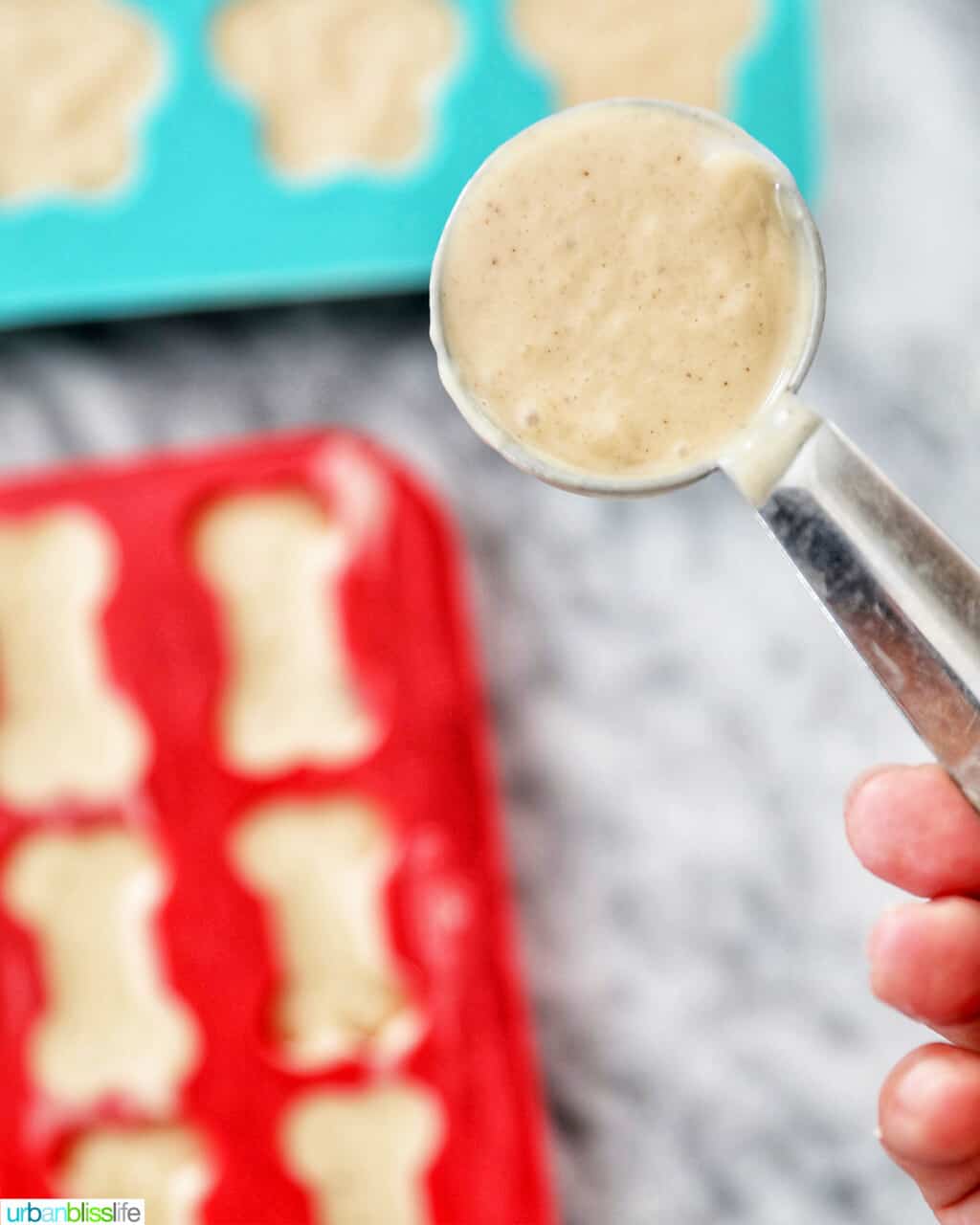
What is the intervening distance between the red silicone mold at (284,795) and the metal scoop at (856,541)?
0.33 metres

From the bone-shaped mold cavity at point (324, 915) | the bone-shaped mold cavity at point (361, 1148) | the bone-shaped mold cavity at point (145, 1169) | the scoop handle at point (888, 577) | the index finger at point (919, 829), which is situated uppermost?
the scoop handle at point (888, 577)

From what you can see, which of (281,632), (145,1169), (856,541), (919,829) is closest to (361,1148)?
(145,1169)

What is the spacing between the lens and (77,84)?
2.74 ft

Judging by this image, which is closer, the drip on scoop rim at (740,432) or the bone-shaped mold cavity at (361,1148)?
the drip on scoop rim at (740,432)

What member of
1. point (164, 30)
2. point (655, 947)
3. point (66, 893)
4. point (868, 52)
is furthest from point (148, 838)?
point (868, 52)

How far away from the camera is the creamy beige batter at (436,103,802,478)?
19.6 inches

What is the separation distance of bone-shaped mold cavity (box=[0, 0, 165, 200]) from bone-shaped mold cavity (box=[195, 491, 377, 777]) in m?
0.23

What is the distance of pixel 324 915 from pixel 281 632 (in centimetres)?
18

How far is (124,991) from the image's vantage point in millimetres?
816

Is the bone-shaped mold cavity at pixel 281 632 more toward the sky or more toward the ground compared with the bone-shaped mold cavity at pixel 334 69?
more toward the ground

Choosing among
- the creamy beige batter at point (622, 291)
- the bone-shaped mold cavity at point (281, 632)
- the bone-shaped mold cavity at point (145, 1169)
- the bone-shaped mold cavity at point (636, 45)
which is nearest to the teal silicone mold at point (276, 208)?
the bone-shaped mold cavity at point (636, 45)

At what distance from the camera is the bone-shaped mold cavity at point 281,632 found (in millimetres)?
820

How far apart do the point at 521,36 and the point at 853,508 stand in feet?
1.65

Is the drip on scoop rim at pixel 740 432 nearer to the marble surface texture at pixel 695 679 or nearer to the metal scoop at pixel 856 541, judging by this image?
the metal scoop at pixel 856 541
